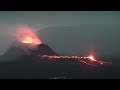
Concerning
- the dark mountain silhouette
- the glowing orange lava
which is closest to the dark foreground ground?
the dark mountain silhouette

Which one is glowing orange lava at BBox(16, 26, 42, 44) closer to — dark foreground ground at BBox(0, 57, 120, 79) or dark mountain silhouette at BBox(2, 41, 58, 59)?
dark mountain silhouette at BBox(2, 41, 58, 59)

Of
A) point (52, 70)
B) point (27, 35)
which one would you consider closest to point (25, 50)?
point (27, 35)

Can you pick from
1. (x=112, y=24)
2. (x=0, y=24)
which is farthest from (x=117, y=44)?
(x=0, y=24)

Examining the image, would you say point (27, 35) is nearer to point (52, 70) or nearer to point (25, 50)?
point (25, 50)

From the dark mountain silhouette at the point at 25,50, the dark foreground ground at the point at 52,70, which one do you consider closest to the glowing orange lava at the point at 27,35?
the dark mountain silhouette at the point at 25,50

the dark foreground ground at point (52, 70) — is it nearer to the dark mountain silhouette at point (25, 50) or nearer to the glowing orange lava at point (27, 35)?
the dark mountain silhouette at point (25, 50)
